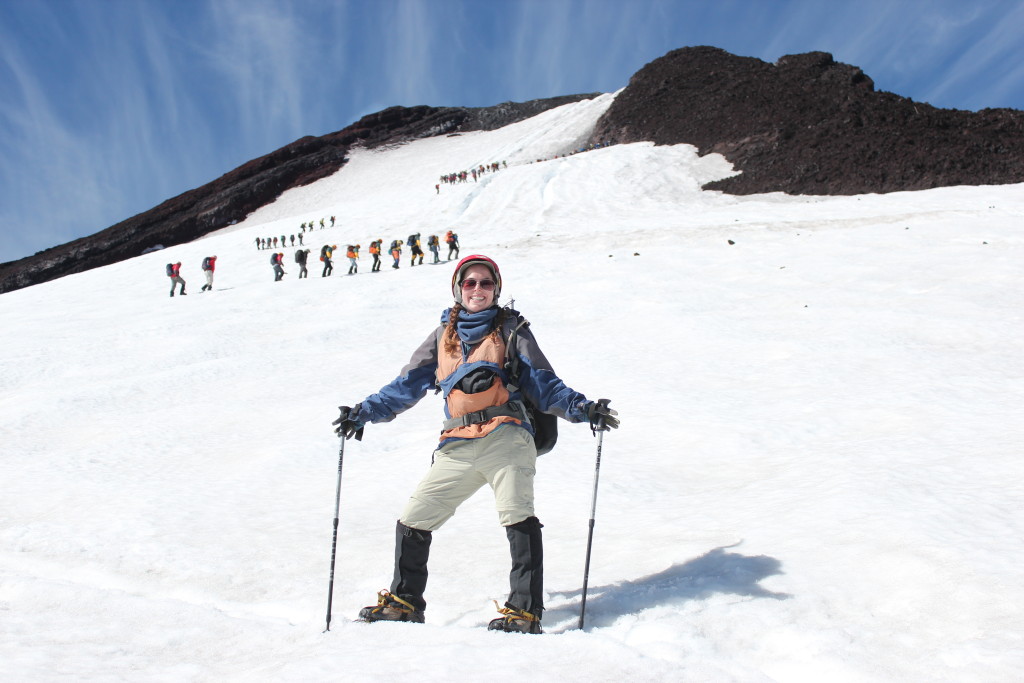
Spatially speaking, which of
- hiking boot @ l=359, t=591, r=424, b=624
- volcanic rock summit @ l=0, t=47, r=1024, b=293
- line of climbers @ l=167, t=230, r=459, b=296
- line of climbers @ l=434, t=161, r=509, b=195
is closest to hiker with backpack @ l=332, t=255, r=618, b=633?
hiking boot @ l=359, t=591, r=424, b=624

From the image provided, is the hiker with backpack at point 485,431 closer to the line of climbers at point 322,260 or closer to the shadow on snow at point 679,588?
the shadow on snow at point 679,588

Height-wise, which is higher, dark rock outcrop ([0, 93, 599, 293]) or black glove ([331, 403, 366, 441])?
dark rock outcrop ([0, 93, 599, 293])

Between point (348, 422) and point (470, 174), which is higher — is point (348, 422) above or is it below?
below

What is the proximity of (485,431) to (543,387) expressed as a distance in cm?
34

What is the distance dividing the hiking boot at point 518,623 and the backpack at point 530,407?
2.40ft

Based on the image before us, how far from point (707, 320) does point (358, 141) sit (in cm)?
7176

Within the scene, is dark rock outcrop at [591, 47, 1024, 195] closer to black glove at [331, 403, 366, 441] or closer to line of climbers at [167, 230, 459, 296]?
line of climbers at [167, 230, 459, 296]

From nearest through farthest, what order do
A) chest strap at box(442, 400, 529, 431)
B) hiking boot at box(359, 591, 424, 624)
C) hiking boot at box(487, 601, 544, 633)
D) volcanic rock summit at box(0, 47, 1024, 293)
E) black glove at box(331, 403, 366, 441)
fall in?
hiking boot at box(487, 601, 544, 633), hiking boot at box(359, 591, 424, 624), chest strap at box(442, 400, 529, 431), black glove at box(331, 403, 366, 441), volcanic rock summit at box(0, 47, 1024, 293)

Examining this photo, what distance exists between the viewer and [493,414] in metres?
2.93

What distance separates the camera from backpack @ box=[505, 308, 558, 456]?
304 centimetres

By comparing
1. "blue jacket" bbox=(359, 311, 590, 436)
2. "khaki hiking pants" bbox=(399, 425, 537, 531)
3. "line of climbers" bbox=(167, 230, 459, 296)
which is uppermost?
"line of climbers" bbox=(167, 230, 459, 296)

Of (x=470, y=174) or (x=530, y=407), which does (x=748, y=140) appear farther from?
(x=530, y=407)

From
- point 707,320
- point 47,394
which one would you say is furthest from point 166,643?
point 707,320

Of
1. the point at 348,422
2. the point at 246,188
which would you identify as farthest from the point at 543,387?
the point at 246,188
